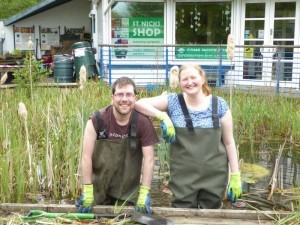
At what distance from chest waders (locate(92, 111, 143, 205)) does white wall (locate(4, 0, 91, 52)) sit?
1507 cm

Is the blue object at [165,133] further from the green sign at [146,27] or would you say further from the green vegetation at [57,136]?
the green sign at [146,27]

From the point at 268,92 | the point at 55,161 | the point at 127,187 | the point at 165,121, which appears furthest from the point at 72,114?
the point at 268,92

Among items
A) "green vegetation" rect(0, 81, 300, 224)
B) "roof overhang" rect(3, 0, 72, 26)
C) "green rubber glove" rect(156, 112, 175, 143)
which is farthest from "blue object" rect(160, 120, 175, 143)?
"roof overhang" rect(3, 0, 72, 26)

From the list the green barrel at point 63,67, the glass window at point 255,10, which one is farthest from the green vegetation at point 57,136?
the green barrel at point 63,67

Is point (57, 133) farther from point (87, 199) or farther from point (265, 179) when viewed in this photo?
point (265, 179)

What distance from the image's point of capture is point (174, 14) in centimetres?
1212

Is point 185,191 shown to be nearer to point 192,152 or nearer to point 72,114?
point 192,152

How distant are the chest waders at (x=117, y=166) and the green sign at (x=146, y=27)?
9336 millimetres

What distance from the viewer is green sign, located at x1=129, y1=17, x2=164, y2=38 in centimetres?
1225

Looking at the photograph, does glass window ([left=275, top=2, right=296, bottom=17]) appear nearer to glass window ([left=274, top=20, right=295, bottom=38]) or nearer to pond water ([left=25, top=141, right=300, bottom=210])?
glass window ([left=274, top=20, right=295, bottom=38])

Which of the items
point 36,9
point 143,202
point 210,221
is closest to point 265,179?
point 210,221

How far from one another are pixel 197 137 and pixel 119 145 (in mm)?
550

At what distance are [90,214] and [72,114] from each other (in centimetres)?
210

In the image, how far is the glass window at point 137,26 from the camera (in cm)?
1223
